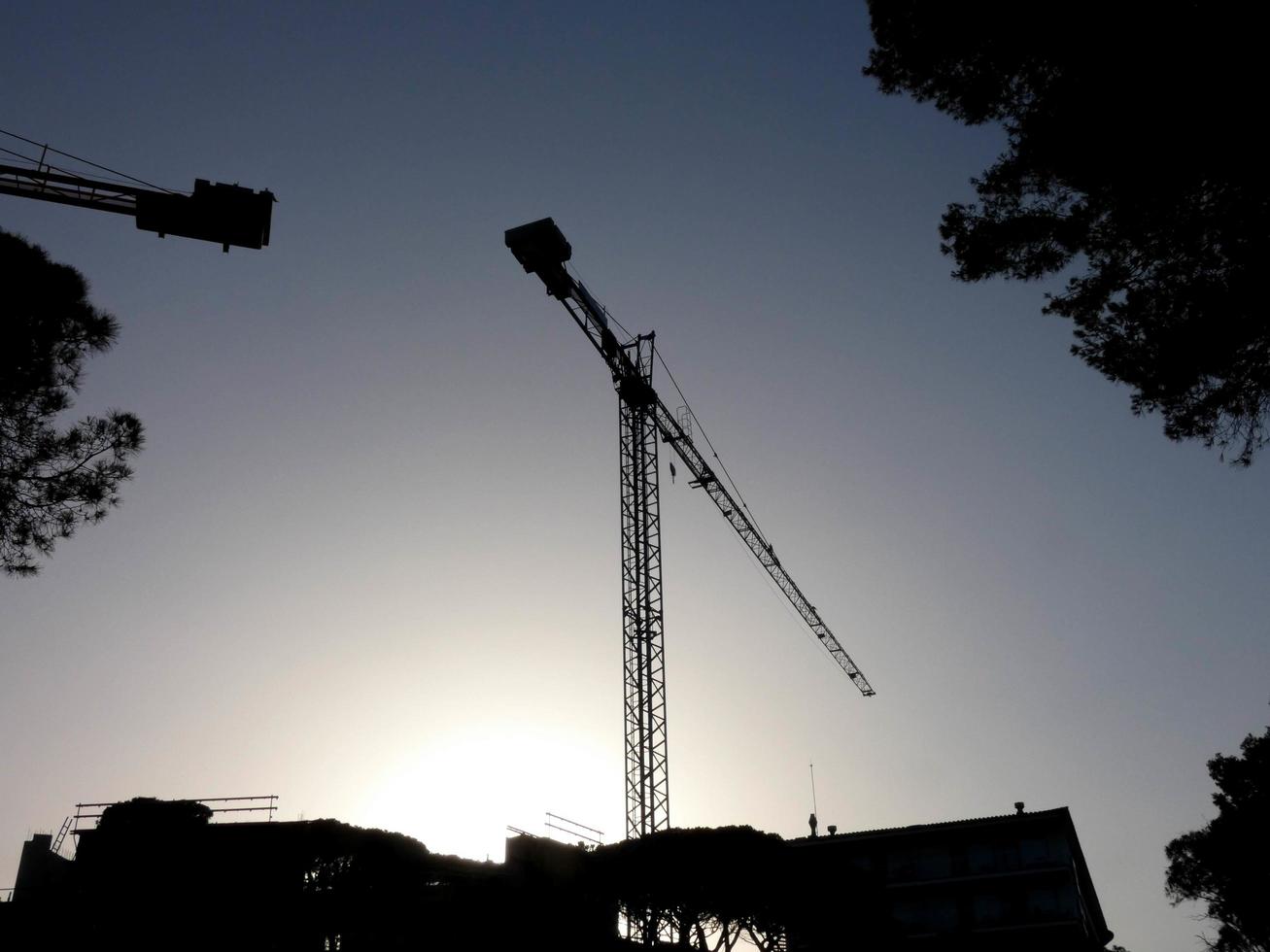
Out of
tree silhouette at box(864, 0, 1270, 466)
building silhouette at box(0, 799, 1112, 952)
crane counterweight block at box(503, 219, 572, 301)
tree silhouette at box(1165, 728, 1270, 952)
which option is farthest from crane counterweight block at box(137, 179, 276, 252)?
tree silhouette at box(1165, 728, 1270, 952)

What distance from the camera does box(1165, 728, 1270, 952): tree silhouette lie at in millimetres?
34312

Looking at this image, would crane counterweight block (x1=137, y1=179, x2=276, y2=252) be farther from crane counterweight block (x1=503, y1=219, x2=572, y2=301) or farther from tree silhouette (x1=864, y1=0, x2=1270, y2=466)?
crane counterweight block (x1=503, y1=219, x2=572, y2=301)

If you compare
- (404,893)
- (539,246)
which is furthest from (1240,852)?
(539,246)

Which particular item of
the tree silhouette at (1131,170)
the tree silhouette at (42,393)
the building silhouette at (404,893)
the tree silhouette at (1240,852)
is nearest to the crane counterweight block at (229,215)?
the tree silhouette at (42,393)

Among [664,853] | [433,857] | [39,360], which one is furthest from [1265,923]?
[39,360]

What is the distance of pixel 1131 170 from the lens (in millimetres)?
11898

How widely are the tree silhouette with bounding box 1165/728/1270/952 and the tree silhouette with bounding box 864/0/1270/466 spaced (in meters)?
28.6

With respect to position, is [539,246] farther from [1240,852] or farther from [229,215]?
A: [1240,852]

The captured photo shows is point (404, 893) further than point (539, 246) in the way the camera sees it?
No

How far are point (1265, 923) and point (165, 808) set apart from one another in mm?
37158

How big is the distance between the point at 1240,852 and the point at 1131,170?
32.8 m

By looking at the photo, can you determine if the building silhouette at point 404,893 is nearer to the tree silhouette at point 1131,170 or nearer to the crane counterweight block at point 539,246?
the tree silhouette at point 1131,170

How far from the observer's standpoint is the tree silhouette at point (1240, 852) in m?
34.3

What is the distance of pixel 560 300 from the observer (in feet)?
148
